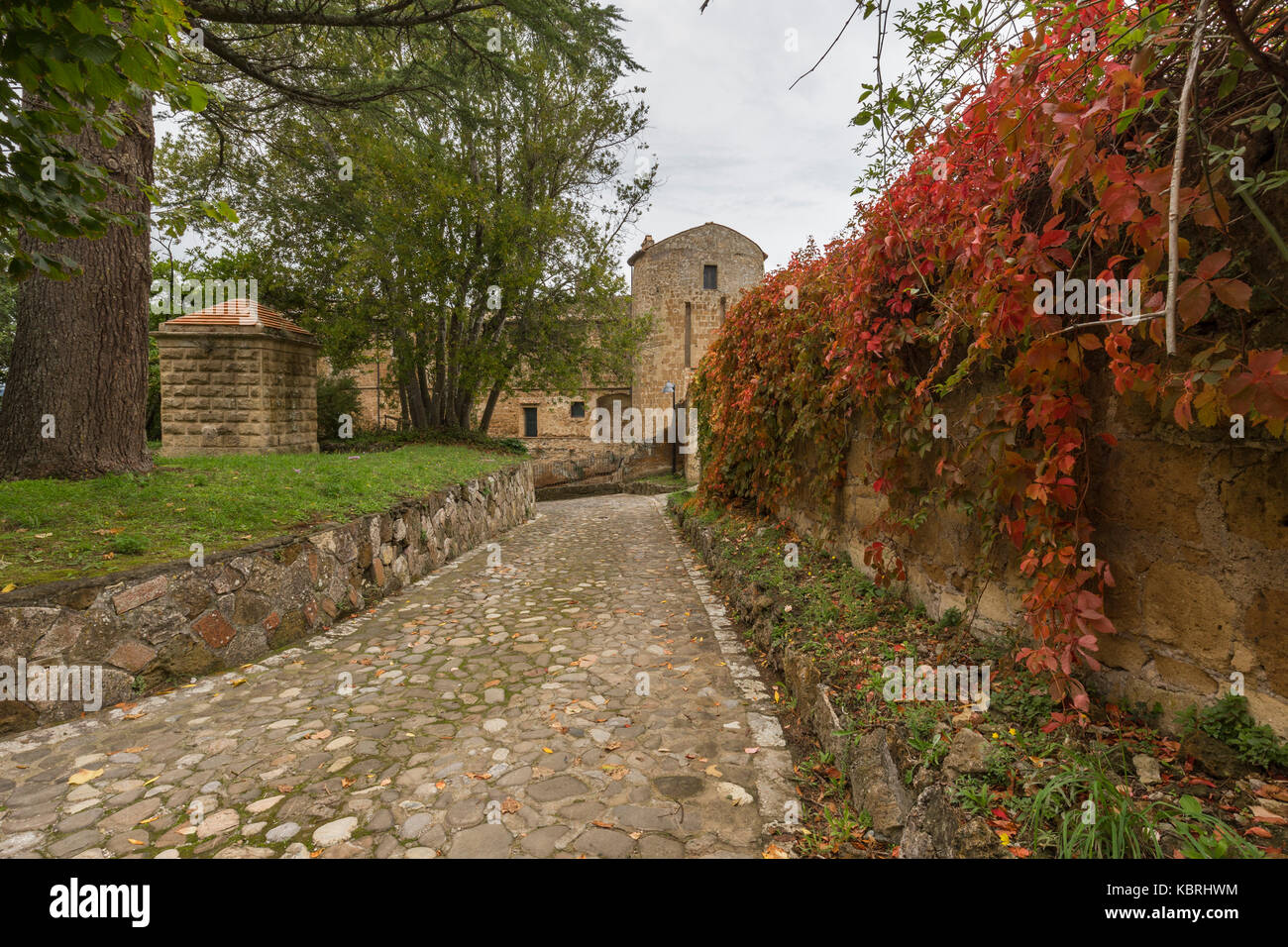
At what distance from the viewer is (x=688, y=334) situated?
95.6ft

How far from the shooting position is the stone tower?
94.4 feet

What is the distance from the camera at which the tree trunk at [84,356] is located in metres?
6.30

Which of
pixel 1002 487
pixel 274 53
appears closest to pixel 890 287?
pixel 1002 487

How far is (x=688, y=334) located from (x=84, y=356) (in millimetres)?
24800

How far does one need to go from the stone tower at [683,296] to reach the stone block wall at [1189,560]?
26675 mm

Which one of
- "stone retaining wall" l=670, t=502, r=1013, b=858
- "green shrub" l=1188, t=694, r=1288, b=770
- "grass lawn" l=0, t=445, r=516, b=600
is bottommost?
"stone retaining wall" l=670, t=502, r=1013, b=858

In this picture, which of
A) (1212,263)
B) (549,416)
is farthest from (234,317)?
Answer: (549,416)

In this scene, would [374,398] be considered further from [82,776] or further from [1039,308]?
[1039,308]

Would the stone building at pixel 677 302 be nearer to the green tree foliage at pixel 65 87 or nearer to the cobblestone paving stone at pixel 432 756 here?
the cobblestone paving stone at pixel 432 756

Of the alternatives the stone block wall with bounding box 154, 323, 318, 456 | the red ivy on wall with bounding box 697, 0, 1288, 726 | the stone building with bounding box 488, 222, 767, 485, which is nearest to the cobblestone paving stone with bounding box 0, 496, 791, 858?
the red ivy on wall with bounding box 697, 0, 1288, 726

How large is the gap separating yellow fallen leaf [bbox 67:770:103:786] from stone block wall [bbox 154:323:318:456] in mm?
10800

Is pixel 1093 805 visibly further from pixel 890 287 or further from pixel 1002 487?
pixel 890 287

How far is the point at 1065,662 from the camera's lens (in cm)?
210

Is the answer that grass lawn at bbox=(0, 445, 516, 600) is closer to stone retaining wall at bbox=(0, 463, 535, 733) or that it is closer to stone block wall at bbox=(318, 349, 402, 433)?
stone retaining wall at bbox=(0, 463, 535, 733)
